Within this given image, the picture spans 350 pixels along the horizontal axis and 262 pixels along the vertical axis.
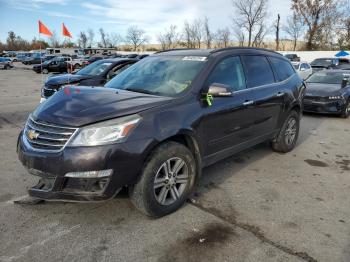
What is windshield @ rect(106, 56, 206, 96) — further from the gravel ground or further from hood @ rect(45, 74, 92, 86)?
hood @ rect(45, 74, 92, 86)

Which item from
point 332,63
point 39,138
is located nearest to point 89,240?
point 39,138

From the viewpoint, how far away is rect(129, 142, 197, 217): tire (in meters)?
3.23

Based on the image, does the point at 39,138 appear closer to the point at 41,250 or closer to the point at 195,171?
the point at 41,250

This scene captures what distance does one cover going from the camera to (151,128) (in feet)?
10.5

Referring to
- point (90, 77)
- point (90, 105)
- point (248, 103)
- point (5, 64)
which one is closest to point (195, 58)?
point (248, 103)

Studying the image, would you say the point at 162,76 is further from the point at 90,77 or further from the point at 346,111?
the point at 346,111

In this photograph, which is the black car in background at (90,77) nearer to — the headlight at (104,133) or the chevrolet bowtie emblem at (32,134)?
the chevrolet bowtie emblem at (32,134)

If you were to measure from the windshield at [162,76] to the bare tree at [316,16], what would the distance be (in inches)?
2035

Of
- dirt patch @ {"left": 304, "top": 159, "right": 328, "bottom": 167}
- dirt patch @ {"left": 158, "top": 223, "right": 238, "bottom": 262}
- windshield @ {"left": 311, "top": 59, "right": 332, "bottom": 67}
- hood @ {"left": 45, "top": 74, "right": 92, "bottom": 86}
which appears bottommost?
dirt patch @ {"left": 158, "top": 223, "right": 238, "bottom": 262}

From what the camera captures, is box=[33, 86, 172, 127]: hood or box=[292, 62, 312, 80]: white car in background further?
box=[292, 62, 312, 80]: white car in background

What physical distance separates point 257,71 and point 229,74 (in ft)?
2.66

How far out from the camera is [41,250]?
2.92 metres

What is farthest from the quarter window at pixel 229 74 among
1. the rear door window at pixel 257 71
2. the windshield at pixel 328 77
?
the windshield at pixel 328 77

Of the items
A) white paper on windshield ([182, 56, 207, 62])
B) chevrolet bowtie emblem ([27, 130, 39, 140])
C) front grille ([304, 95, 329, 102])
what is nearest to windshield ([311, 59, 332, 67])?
front grille ([304, 95, 329, 102])
